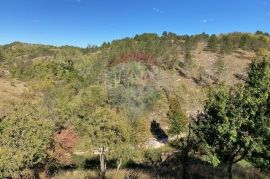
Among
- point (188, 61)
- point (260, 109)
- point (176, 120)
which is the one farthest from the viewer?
point (188, 61)

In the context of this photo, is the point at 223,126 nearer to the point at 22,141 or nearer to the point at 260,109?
the point at 260,109

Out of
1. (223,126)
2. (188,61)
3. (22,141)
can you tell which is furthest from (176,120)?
(188,61)

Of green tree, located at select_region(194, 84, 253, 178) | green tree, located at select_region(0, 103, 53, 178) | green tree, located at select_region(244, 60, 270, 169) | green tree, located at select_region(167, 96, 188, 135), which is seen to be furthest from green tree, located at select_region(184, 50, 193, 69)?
green tree, located at select_region(0, 103, 53, 178)

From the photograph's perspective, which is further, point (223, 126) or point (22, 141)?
point (22, 141)

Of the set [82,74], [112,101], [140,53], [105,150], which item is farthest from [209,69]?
[105,150]

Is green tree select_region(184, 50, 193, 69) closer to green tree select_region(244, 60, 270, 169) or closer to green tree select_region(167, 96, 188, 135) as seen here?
Result: green tree select_region(167, 96, 188, 135)

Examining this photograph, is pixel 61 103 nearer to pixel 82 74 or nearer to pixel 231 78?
pixel 82 74

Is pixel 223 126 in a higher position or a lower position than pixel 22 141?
higher

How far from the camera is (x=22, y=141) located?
24.7m

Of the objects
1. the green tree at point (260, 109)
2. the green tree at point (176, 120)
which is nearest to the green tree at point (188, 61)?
the green tree at point (176, 120)

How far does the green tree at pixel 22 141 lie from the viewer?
2361 centimetres

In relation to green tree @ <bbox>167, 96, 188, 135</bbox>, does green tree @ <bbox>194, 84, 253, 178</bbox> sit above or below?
above

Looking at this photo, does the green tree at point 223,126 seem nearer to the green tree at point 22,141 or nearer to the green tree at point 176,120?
the green tree at point 22,141

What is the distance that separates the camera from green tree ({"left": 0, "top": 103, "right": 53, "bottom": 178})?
23.6 metres
